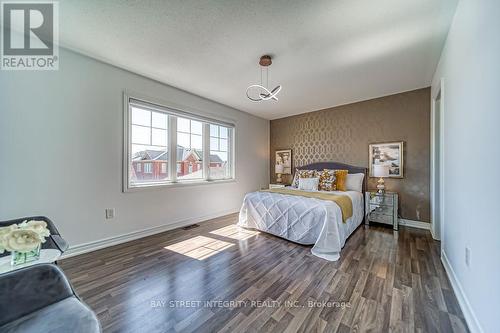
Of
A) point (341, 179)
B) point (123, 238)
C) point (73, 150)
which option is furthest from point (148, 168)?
point (341, 179)

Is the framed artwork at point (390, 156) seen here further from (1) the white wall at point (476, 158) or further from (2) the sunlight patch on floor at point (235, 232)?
(2) the sunlight patch on floor at point (235, 232)

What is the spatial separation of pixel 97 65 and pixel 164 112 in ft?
3.34

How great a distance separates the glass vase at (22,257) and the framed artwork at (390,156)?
4.72m

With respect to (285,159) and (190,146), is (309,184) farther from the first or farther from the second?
(190,146)

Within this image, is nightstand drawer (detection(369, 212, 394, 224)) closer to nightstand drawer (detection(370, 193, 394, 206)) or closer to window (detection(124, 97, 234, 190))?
nightstand drawer (detection(370, 193, 394, 206))

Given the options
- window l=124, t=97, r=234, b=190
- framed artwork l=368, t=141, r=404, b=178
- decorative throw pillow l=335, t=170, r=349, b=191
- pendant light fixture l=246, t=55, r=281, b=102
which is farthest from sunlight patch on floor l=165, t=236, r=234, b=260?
framed artwork l=368, t=141, r=404, b=178

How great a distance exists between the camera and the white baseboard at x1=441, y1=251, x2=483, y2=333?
1.29 meters

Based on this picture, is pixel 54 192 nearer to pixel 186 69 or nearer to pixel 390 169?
pixel 186 69

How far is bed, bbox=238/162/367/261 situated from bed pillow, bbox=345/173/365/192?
18cm

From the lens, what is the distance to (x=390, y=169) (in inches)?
148

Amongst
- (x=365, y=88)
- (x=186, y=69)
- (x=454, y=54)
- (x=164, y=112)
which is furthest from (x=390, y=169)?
(x=164, y=112)

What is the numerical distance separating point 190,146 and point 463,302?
393 cm

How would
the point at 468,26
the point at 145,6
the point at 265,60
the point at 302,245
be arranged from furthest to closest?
the point at 302,245
the point at 265,60
the point at 145,6
the point at 468,26

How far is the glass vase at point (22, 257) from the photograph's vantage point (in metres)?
1.17
